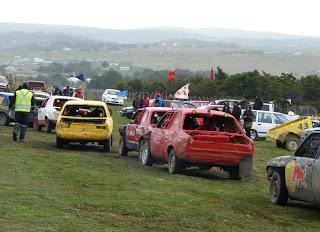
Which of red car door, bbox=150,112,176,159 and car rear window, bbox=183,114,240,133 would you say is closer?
car rear window, bbox=183,114,240,133

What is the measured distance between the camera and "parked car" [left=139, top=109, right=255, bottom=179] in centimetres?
1734

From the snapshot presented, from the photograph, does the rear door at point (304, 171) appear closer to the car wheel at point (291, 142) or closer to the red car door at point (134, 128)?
the red car door at point (134, 128)

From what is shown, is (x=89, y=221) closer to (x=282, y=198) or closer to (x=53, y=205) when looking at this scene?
(x=53, y=205)

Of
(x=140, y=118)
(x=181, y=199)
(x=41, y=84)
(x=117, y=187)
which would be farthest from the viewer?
(x=41, y=84)

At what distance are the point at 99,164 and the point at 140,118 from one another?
10.3ft

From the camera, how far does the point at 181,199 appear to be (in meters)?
13.4

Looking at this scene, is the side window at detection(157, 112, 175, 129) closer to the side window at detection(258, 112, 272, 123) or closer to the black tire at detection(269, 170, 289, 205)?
the black tire at detection(269, 170, 289, 205)

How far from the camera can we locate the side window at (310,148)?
42.8ft

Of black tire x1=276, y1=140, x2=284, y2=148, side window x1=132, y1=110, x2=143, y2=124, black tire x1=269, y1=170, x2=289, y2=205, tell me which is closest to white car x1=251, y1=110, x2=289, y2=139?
black tire x1=276, y1=140, x2=284, y2=148

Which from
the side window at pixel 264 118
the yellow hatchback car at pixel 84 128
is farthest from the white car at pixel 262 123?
the yellow hatchback car at pixel 84 128

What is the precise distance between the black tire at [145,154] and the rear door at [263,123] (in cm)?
1587

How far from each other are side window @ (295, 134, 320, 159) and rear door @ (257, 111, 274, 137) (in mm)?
22226

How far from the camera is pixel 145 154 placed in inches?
793

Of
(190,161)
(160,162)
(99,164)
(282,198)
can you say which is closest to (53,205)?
(282,198)
